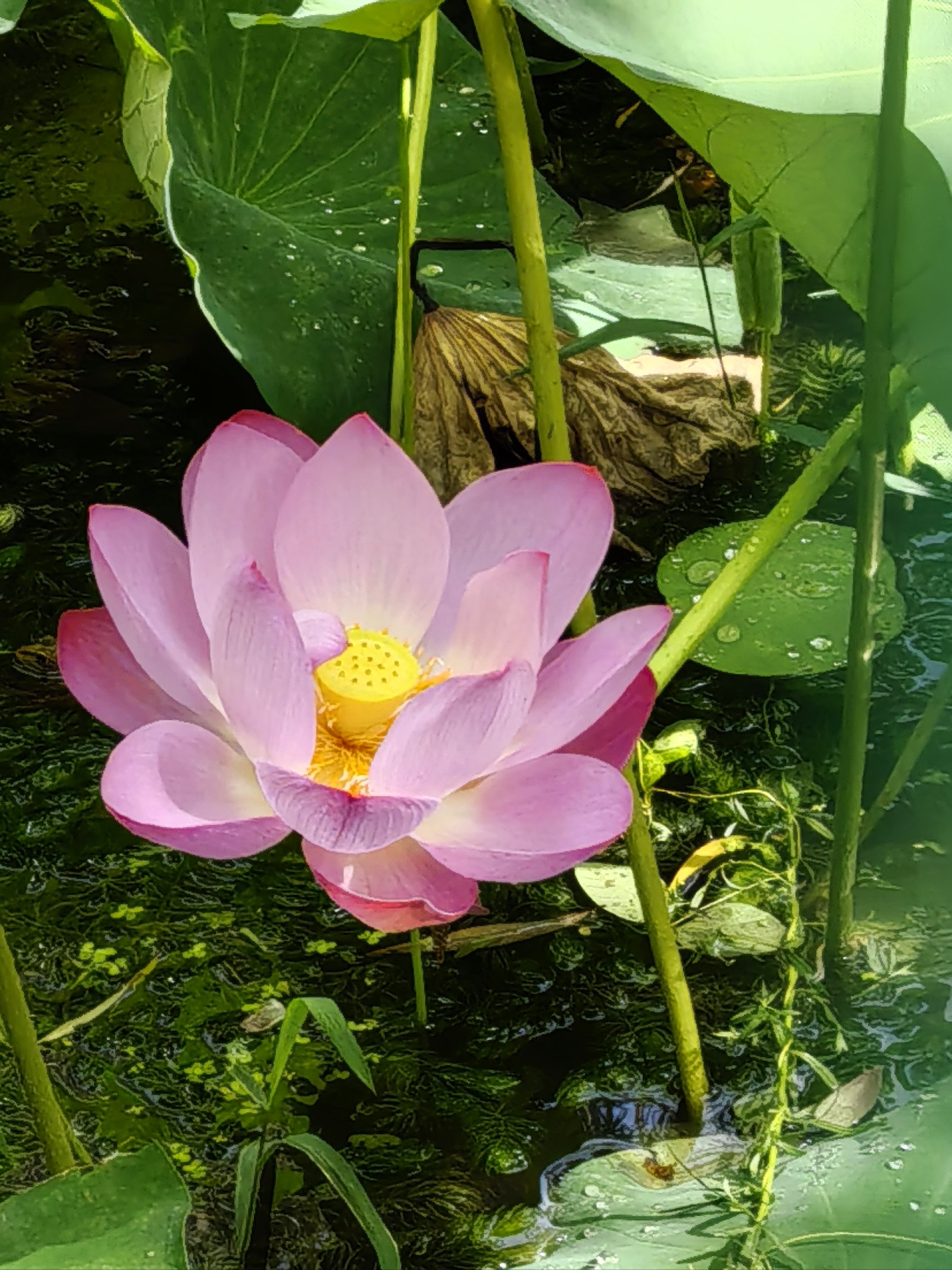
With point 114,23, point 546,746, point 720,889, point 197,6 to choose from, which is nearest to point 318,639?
point 546,746

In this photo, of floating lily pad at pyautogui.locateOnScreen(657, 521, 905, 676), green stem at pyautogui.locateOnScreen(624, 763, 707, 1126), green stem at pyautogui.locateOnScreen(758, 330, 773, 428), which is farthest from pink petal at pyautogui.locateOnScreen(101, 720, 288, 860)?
green stem at pyautogui.locateOnScreen(758, 330, 773, 428)

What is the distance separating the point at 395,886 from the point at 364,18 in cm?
38

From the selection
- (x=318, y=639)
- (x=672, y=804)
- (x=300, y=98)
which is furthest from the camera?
(x=300, y=98)

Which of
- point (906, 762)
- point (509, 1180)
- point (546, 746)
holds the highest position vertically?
point (546, 746)

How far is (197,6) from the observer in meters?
1.04

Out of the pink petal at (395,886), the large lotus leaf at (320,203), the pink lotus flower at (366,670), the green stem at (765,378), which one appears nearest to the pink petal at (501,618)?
the pink lotus flower at (366,670)

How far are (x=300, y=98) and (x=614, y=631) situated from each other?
0.76 m

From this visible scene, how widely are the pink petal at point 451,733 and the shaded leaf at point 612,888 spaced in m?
0.30

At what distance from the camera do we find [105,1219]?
0.54 metres

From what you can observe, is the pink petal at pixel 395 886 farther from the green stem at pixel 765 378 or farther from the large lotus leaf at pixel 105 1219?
the green stem at pixel 765 378

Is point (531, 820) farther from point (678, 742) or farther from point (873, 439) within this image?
point (678, 742)

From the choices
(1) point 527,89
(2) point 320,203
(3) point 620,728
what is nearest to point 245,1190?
(3) point 620,728

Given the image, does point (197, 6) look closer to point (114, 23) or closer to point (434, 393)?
point (114, 23)

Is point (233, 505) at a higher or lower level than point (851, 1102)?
higher
